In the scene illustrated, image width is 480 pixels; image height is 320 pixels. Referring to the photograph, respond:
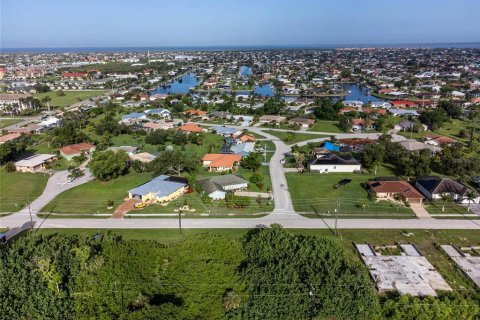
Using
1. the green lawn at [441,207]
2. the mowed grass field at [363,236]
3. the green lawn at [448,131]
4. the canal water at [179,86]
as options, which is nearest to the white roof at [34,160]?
the mowed grass field at [363,236]

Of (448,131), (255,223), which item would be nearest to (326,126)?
(448,131)

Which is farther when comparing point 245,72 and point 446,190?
point 245,72

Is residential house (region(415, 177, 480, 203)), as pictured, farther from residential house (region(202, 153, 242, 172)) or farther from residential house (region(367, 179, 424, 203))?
residential house (region(202, 153, 242, 172))

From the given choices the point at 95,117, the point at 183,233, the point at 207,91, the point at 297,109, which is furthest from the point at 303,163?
the point at 207,91

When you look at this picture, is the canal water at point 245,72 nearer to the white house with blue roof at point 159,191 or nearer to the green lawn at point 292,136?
the green lawn at point 292,136

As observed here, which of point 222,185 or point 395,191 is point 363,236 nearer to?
point 395,191

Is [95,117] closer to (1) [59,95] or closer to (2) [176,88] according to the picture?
(1) [59,95]

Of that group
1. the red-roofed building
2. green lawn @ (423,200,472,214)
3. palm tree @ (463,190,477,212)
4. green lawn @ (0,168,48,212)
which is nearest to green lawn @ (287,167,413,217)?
green lawn @ (423,200,472,214)
